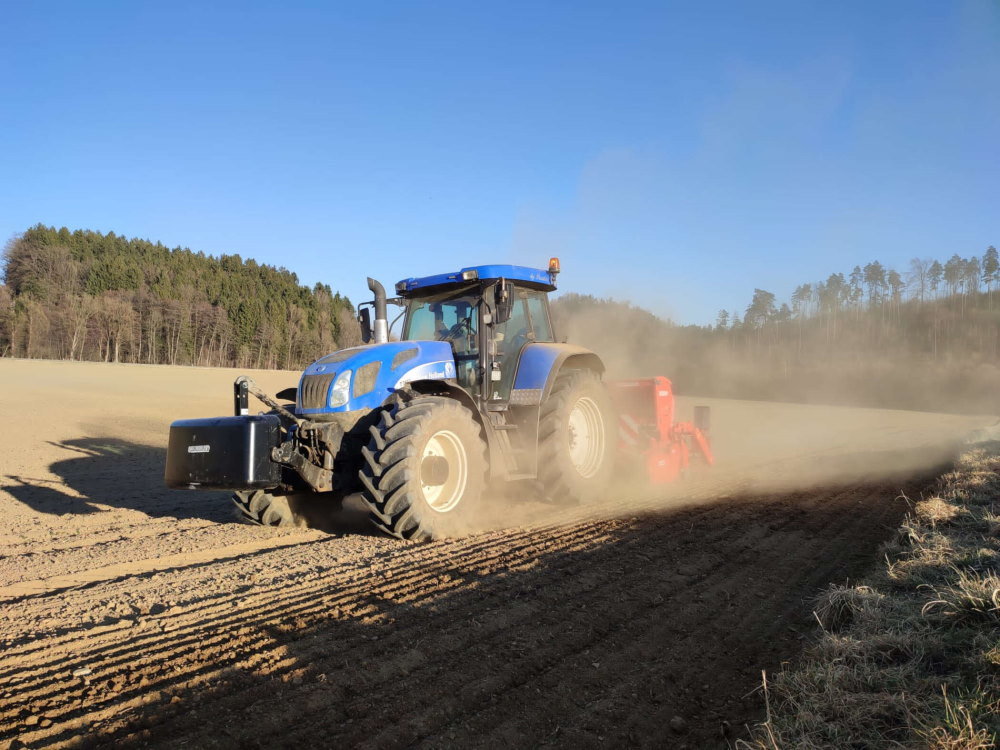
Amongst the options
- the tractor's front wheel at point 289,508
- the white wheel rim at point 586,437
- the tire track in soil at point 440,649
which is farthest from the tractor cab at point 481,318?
the tire track in soil at point 440,649

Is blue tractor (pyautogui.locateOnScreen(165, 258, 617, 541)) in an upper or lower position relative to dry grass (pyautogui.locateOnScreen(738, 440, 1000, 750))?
upper

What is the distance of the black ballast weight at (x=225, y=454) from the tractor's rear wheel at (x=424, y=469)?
79cm

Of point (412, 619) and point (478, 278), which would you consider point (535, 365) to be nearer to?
point (478, 278)

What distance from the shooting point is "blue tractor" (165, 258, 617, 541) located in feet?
16.9

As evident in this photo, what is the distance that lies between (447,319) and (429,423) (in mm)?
1949

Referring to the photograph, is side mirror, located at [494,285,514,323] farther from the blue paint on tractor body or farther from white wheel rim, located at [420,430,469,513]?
white wheel rim, located at [420,430,469,513]

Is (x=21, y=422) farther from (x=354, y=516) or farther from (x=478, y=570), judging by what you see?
(x=478, y=570)

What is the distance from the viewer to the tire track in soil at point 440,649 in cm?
264

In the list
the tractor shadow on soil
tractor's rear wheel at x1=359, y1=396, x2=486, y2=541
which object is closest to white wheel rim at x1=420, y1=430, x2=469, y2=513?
tractor's rear wheel at x1=359, y1=396, x2=486, y2=541

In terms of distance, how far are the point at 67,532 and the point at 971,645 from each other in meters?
7.21

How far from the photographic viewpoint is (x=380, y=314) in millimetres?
7043

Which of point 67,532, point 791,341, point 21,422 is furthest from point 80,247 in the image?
point 67,532

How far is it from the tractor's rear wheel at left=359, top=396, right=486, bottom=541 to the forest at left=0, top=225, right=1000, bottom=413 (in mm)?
2656

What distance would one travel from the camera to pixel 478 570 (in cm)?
466
